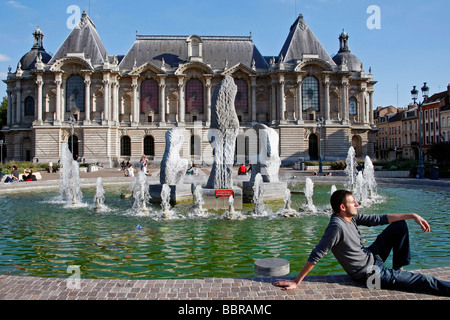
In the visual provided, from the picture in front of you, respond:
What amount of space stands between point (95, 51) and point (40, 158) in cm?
1663

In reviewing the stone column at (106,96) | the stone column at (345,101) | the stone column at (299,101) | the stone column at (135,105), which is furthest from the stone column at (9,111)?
the stone column at (345,101)

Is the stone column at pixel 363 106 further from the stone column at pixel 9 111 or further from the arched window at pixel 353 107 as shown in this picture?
the stone column at pixel 9 111

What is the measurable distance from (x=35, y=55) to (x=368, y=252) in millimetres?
59942

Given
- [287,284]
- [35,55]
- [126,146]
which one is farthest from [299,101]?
[287,284]

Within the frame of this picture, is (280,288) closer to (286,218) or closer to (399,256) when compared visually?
(399,256)

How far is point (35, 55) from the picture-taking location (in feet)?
176

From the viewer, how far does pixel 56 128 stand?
47.9m

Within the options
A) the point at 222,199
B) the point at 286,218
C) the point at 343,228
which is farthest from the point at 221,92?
the point at 343,228

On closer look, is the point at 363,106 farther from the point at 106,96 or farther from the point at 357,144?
the point at 106,96

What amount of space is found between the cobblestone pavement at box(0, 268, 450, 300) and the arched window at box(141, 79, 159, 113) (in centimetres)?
4801

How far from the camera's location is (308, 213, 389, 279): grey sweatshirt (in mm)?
4508

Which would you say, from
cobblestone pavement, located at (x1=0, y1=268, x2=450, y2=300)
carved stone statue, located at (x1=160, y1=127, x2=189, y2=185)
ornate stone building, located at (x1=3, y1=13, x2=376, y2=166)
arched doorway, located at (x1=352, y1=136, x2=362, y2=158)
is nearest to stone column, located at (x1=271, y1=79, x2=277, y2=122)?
ornate stone building, located at (x1=3, y1=13, x2=376, y2=166)

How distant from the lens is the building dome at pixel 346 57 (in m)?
54.8

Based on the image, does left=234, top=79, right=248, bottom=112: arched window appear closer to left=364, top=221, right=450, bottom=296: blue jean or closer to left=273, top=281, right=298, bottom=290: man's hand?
left=364, top=221, right=450, bottom=296: blue jean
